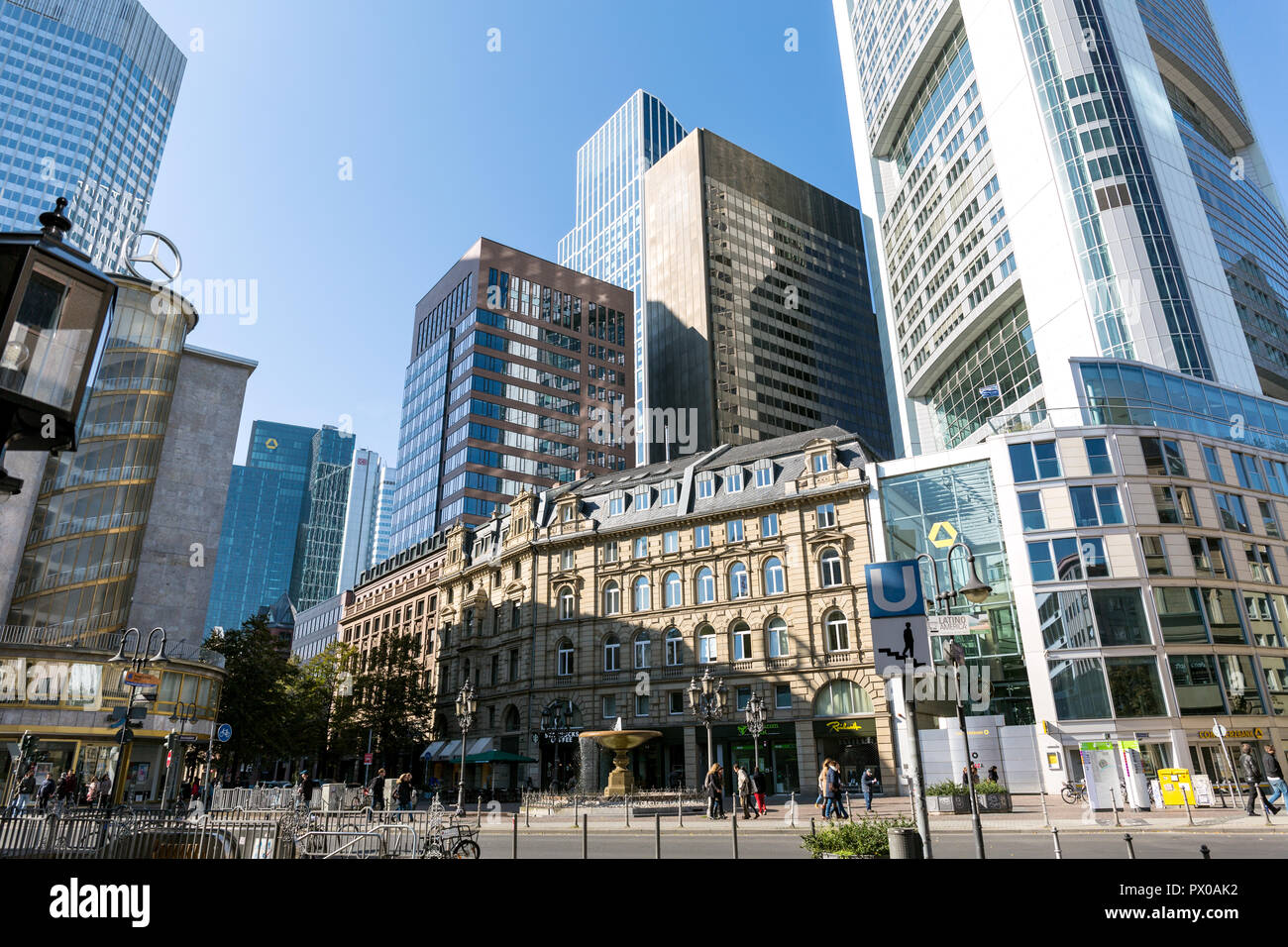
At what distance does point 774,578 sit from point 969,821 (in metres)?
23.1

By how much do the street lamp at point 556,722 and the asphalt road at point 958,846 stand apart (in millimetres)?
24992

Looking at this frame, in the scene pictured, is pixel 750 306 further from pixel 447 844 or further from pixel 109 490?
pixel 447 844

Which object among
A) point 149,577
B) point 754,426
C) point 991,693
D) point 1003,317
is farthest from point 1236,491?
point 754,426

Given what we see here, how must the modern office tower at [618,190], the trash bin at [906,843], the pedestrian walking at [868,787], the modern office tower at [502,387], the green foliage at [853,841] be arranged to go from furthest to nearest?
the modern office tower at [618,190]
the modern office tower at [502,387]
the pedestrian walking at [868,787]
the green foliage at [853,841]
the trash bin at [906,843]

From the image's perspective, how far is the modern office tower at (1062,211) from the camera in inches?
2375

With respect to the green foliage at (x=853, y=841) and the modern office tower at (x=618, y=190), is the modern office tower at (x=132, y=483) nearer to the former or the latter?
the green foliage at (x=853, y=841)

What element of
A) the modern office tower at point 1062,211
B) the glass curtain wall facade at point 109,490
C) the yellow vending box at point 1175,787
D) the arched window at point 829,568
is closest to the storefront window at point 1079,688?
the yellow vending box at point 1175,787

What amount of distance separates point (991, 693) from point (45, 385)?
148 feet

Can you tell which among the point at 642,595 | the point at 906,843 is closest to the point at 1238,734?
the point at 642,595

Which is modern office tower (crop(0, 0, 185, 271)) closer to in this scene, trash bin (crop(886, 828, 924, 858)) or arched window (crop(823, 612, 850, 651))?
arched window (crop(823, 612, 850, 651))

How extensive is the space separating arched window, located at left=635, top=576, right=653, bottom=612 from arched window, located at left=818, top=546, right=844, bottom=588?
11853 mm

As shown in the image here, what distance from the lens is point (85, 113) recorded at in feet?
427

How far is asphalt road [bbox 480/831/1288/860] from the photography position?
1680 cm
